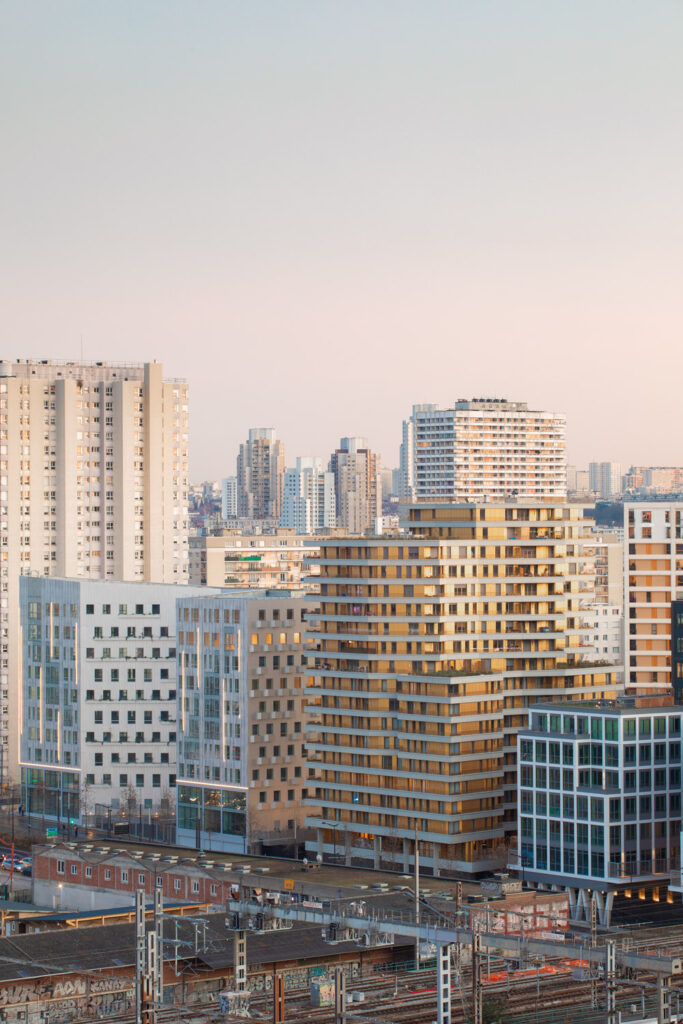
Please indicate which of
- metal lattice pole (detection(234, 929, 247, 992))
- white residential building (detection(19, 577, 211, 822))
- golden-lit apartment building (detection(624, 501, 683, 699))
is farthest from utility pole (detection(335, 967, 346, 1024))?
golden-lit apartment building (detection(624, 501, 683, 699))

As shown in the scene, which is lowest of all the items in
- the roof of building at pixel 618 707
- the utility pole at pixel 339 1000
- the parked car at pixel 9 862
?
the parked car at pixel 9 862

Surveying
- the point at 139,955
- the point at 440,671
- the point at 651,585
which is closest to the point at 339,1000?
the point at 139,955

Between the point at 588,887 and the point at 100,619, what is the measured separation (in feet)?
208

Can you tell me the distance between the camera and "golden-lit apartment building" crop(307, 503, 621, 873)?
153m

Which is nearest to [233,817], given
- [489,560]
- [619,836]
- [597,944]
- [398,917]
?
[489,560]

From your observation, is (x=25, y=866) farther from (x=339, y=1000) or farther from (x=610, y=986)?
(x=339, y=1000)

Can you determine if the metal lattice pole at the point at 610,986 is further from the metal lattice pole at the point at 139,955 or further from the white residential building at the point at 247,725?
the white residential building at the point at 247,725

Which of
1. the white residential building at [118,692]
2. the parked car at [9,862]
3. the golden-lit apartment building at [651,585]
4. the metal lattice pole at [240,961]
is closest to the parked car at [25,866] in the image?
the parked car at [9,862]

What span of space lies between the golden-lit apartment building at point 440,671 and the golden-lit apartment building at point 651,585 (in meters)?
25.4

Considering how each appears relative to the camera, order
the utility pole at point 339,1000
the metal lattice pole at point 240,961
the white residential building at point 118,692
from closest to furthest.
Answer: the utility pole at point 339,1000
the metal lattice pole at point 240,961
the white residential building at point 118,692

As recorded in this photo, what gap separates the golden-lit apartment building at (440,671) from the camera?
153000mm

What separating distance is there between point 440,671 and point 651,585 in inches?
1687

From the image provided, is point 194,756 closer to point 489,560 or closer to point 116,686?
point 116,686

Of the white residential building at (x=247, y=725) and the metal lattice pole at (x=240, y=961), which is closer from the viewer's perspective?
the metal lattice pole at (x=240, y=961)
